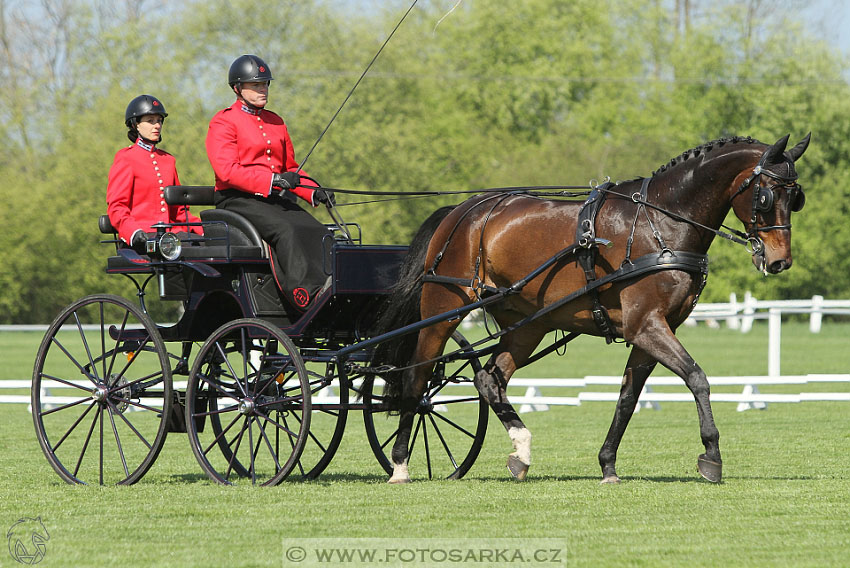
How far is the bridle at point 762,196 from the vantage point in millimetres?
7074

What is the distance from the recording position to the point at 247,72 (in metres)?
8.30

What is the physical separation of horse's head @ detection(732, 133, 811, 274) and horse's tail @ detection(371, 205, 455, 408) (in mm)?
2076

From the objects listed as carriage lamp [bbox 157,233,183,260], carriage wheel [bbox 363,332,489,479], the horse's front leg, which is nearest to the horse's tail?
carriage wheel [bbox 363,332,489,479]

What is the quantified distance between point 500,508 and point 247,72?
3.31m

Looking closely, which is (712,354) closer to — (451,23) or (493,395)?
(493,395)

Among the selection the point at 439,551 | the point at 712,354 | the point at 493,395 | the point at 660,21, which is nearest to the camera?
the point at 439,551

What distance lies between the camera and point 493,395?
26.8 feet

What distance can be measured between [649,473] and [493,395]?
120 cm

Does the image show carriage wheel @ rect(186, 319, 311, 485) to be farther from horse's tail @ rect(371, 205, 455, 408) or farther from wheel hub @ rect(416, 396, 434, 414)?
wheel hub @ rect(416, 396, 434, 414)

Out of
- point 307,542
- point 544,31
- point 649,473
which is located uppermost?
point 544,31

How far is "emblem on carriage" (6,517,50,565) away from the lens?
219 inches

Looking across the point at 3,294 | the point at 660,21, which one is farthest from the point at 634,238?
the point at 660,21

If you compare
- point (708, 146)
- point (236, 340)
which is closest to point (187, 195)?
point (236, 340)

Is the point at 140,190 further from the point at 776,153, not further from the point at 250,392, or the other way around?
the point at 776,153
